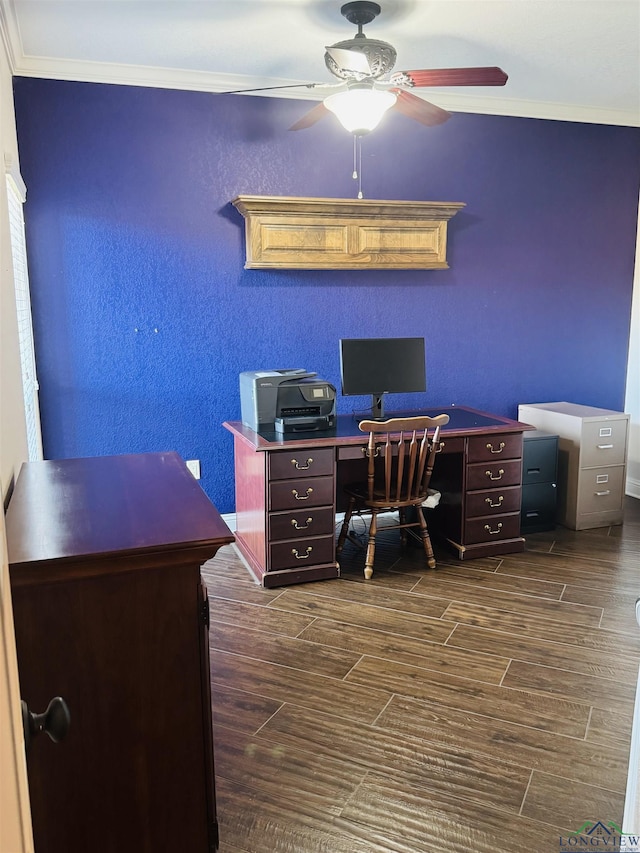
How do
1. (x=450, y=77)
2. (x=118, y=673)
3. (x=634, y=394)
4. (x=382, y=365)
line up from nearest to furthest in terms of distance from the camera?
(x=118, y=673)
(x=450, y=77)
(x=382, y=365)
(x=634, y=394)

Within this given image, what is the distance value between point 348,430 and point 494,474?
824mm

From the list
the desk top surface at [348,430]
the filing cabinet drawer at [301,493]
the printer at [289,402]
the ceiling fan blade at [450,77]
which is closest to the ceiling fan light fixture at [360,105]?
the ceiling fan blade at [450,77]

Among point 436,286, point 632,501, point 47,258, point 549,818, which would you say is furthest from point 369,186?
point 549,818

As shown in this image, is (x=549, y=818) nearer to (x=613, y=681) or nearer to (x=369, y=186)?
(x=613, y=681)

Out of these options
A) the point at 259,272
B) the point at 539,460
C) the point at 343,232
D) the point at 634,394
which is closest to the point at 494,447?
the point at 539,460

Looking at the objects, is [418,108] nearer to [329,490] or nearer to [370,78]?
[370,78]

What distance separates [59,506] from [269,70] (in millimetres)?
2699

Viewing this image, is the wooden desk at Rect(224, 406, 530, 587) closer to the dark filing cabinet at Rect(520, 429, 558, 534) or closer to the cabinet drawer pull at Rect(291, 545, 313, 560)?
the cabinet drawer pull at Rect(291, 545, 313, 560)

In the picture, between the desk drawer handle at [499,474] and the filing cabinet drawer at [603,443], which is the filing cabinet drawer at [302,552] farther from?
the filing cabinet drawer at [603,443]

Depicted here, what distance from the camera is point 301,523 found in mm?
3303

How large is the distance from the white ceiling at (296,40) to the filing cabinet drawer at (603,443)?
75.3 inches

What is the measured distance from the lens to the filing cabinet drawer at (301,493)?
3232mm

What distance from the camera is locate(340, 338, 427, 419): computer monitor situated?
144 inches

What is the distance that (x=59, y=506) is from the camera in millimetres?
1728
